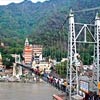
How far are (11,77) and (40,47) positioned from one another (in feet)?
23.4

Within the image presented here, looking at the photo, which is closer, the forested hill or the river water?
the river water

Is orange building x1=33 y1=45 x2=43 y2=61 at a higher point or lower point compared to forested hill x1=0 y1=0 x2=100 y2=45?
lower

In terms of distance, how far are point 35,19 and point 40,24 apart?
1305cm

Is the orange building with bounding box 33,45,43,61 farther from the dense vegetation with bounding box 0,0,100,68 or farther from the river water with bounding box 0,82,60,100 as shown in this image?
the river water with bounding box 0,82,60,100

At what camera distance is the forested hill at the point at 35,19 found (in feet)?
137

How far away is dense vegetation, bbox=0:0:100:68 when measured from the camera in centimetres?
3096

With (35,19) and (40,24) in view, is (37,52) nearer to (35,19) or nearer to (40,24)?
(40,24)

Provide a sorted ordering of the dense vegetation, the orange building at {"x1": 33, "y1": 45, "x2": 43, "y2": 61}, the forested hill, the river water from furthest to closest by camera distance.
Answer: the forested hill < the orange building at {"x1": 33, "y1": 45, "x2": 43, "y2": 61} < the dense vegetation < the river water

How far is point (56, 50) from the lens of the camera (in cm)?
2892

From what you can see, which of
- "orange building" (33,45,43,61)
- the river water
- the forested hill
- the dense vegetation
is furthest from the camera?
the forested hill

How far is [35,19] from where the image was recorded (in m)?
63.9

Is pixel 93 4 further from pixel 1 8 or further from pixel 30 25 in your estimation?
pixel 1 8

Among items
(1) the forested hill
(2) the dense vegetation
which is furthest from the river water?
(1) the forested hill

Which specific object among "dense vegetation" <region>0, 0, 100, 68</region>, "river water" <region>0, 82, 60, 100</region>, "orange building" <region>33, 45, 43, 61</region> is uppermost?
"dense vegetation" <region>0, 0, 100, 68</region>
